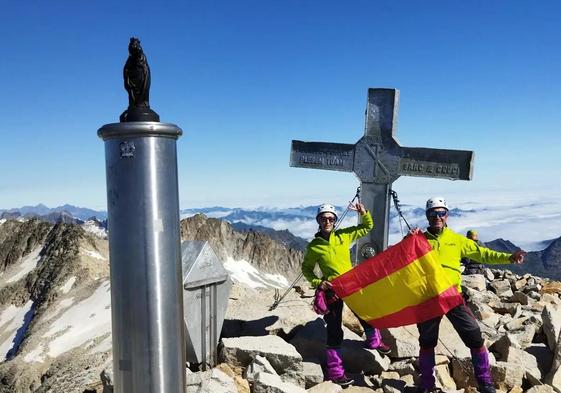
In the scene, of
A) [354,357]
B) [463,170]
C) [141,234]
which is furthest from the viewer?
[463,170]

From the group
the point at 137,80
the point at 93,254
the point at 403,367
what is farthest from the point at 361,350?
the point at 93,254

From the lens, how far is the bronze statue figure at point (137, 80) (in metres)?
4.62

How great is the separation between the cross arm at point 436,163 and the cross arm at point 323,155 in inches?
45.1

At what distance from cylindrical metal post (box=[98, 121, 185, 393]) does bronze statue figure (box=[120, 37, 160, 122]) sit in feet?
0.80

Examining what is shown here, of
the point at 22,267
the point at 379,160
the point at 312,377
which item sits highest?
the point at 379,160

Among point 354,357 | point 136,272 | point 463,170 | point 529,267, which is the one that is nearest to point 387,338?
point 354,357

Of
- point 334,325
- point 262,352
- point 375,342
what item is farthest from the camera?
point 375,342

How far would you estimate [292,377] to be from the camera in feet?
23.4

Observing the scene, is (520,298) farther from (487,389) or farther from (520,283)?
(487,389)

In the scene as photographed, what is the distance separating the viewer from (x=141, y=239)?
14.6 feet

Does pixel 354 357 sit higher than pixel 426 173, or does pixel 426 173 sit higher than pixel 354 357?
pixel 426 173

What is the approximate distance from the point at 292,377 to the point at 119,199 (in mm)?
4031

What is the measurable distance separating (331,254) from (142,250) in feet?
12.8

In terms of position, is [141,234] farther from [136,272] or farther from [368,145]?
[368,145]
